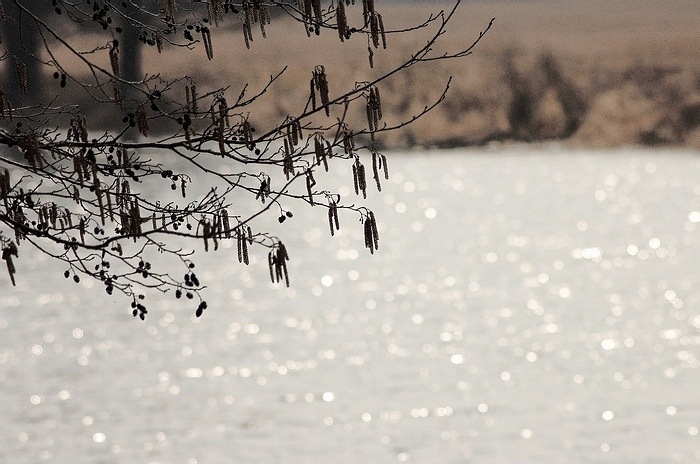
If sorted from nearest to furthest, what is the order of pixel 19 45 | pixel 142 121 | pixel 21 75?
pixel 142 121 < pixel 21 75 < pixel 19 45

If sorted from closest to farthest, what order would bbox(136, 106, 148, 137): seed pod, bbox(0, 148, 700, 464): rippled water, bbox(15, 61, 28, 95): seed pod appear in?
bbox(136, 106, 148, 137): seed pod, bbox(15, 61, 28, 95): seed pod, bbox(0, 148, 700, 464): rippled water

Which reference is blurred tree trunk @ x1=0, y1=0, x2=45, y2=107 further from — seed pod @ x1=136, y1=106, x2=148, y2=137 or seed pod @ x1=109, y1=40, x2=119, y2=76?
seed pod @ x1=136, y1=106, x2=148, y2=137

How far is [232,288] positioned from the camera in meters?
43.4

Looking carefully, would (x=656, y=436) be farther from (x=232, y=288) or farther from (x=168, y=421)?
(x=232, y=288)

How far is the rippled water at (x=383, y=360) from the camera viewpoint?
2239 centimetres

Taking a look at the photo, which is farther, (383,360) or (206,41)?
(383,360)

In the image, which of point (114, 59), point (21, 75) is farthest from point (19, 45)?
point (114, 59)

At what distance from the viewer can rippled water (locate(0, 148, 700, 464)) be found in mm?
22391

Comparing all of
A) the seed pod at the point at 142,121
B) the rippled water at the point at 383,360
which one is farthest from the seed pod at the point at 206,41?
the rippled water at the point at 383,360

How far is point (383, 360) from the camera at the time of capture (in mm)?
29844

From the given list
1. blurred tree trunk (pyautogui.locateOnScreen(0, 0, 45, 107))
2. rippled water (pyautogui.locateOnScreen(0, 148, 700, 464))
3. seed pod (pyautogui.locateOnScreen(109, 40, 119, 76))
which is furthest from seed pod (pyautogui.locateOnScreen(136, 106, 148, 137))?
rippled water (pyautogui.locateOnScreen(0, 148, 700, 464))

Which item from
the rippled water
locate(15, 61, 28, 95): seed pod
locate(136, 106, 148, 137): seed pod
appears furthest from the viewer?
the rippled water

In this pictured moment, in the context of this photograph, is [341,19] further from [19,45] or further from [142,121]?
[19,45]

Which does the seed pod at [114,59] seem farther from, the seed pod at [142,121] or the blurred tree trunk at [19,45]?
the blurred tree trunk at [19,45]
